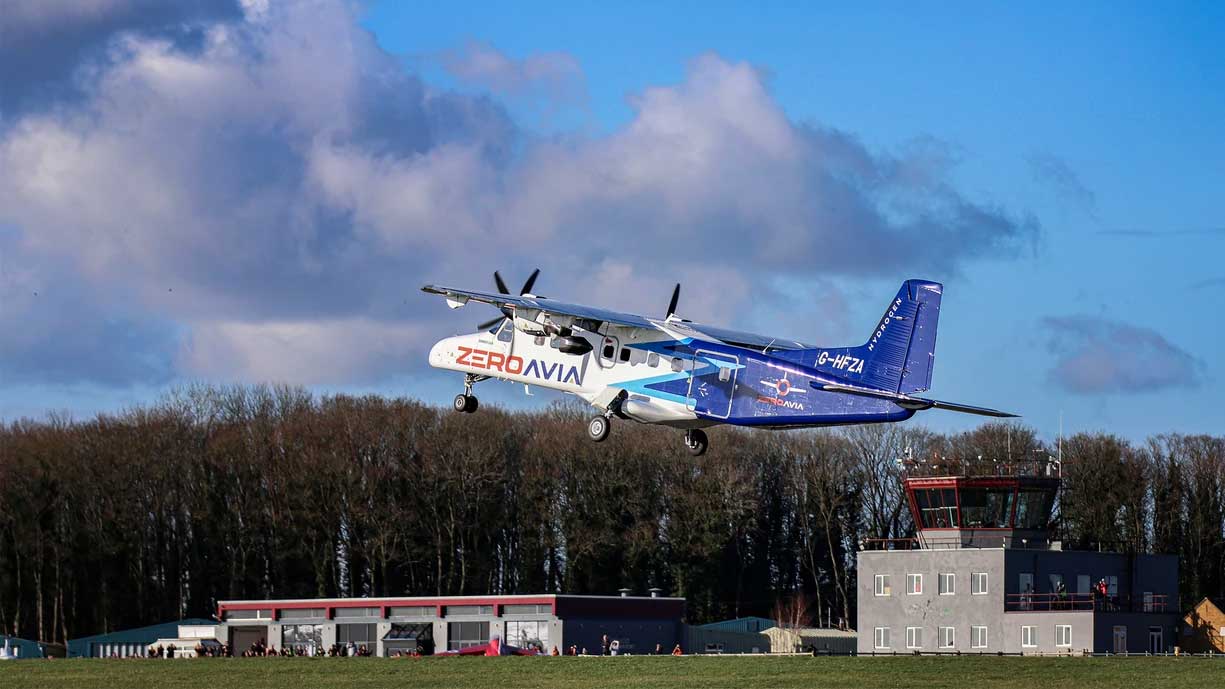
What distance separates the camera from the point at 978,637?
84.8 m

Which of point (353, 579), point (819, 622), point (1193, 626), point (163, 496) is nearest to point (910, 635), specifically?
point (1193, 626)

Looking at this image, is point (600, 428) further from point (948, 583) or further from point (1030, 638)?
point (1030, 638)

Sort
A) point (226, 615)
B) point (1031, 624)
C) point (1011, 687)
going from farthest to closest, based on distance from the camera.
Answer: point (226, 615)
point (1031, 624)
point (1011, 687)

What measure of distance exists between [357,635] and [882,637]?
29910mm

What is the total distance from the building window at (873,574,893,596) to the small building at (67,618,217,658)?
39966 mm

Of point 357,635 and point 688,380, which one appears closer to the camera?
point 688,380

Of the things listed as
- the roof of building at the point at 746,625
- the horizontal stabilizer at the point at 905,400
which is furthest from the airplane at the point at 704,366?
the roof of building at the point at 746,625

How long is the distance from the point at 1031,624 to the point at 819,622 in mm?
35231

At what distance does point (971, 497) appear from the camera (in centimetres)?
8756

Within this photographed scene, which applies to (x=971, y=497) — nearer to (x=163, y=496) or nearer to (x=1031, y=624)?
(x=1031, y=624)

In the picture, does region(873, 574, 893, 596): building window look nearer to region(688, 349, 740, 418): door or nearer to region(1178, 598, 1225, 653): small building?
region(1178, 598, 1225, 653): small building

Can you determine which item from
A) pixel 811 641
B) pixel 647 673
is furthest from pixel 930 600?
pixel 647 673

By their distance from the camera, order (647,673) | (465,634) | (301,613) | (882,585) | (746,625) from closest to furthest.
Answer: (647,673)
(882,585)
(465,634)
(301,613)
(746,625)

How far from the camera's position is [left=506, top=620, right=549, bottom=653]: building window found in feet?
304
